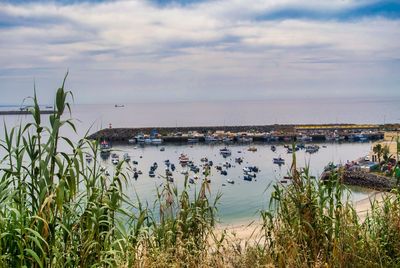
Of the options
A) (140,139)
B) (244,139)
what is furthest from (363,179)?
(140,139)

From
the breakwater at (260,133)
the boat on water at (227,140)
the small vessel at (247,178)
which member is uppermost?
the breakwater at (260,133)

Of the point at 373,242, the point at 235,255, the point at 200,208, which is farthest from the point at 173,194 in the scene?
the point at 373,242

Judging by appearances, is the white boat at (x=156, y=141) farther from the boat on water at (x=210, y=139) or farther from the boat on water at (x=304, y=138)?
the boat on water at (x=304, y=138)

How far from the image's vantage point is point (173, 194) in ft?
13.8

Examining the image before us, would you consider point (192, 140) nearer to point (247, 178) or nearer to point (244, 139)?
point (244, 139)

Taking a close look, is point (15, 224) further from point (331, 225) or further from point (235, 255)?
point (331, 225)

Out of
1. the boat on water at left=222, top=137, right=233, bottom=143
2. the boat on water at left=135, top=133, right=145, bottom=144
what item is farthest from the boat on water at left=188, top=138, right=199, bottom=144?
the boat on water at left=135, top=133, right=145, bottom=144

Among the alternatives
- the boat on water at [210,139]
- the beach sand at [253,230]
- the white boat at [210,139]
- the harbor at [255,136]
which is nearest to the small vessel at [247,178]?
Result: the beach sand at [253,230]

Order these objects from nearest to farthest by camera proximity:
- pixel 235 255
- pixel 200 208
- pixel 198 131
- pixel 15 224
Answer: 1. pixel 15 224
2. pixel 235 255
3. pixel 200 208
4. pixel 198 131

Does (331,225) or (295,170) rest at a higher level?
(295,170)

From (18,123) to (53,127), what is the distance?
579mm

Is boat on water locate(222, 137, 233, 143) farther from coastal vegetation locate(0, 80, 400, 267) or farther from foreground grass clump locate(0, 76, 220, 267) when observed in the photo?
foreground grass clump locate(0, 76, 220, 267)

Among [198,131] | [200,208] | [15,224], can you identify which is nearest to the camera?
[15,224]

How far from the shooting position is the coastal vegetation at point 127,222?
2.93 metres
